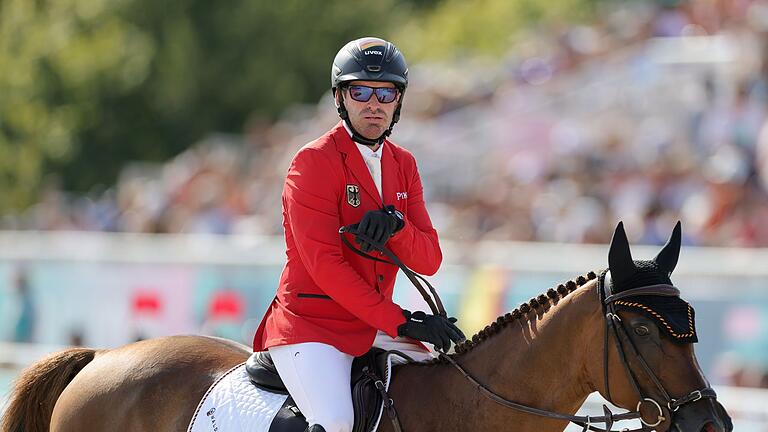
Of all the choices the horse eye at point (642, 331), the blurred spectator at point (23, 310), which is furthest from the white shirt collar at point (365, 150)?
the blurred spectator at point (23, 310)

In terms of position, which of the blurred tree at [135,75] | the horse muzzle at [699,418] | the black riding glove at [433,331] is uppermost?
the blurred tree at [135,75]

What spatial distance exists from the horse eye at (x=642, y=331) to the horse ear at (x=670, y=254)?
29 cm

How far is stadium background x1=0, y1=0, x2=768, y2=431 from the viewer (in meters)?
11.2

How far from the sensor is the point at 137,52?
1077 inches

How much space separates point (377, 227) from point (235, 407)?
1.08 m

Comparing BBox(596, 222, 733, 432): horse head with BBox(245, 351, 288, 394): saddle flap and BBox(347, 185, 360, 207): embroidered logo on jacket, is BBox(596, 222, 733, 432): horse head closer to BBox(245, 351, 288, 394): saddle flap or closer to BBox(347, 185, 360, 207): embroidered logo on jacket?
BBox(347, 185, 360, 207): embroidered logo on jacket

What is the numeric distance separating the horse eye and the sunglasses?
4.80 feet

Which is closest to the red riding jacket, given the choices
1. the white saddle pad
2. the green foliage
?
the white saddle pad

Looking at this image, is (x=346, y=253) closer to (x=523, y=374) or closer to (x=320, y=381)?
(x=320, y=381)

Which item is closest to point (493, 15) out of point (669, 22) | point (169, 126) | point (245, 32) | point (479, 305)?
point (245, 32)

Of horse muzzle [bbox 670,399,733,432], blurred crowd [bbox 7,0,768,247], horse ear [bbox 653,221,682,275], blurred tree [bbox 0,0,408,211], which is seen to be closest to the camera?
horse muzzle [bbox 670,399,733,432]

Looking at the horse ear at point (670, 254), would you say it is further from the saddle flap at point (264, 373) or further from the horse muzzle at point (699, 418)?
the saddle flap at point (264, 373)

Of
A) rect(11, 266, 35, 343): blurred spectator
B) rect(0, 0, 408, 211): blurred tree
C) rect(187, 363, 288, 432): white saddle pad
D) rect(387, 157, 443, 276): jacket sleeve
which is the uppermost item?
rect(0, 0, 408, 211): blurred tree

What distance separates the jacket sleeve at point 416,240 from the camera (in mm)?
5461
